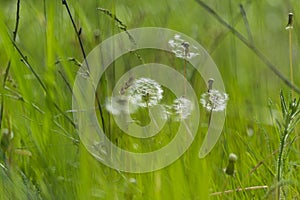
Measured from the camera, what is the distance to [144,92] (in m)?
1.20

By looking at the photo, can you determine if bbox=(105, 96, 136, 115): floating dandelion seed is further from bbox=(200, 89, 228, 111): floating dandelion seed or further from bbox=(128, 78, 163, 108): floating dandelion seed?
bbox=(200, 89, 228, 111): floating dandelion seed

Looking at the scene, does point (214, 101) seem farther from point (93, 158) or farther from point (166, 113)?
point (93, 158)

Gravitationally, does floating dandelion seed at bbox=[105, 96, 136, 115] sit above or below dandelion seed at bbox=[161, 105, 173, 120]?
above

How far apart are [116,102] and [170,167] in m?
0.16

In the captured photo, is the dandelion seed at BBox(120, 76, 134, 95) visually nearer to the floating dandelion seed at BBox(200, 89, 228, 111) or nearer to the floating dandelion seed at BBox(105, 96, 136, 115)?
the floating dandelion seed at BBox(105, 96, 136, 115)

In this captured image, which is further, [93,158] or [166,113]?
[166,113]

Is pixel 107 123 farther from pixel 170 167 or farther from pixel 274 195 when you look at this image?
pixel 274 195

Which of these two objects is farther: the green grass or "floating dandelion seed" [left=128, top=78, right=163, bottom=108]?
Result: "floating dandelion seed" [left=128, top=78, right=163, bottom=108]

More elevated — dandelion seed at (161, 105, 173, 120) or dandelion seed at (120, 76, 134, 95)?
dandelion seed at (120, 76, 134, 95)

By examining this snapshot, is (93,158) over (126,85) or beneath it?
beneath

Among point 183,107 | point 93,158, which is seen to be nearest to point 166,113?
point 183,107

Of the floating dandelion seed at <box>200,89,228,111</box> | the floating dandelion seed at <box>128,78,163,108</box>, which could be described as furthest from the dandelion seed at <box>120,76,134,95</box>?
the floating dandelion seed at <box>200,89,228,111</box>

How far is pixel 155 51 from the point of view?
1.70 m

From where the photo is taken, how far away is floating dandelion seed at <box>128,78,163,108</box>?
1198 millimetres
